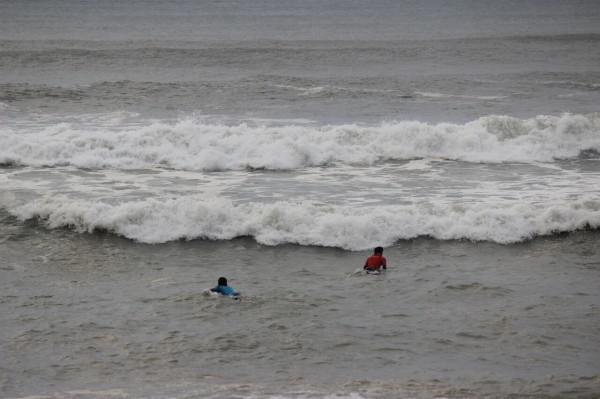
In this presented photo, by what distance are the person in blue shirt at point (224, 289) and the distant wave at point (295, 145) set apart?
8.45 m

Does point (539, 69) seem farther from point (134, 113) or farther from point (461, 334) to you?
point (461, 334)

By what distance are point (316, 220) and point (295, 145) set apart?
19.9ft

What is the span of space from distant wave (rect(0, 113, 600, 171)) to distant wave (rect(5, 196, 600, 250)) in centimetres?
447

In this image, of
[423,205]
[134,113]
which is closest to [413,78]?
[134,113]

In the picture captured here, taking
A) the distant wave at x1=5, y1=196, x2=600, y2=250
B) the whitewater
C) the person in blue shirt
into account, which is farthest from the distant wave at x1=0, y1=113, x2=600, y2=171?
the person in blue shirt

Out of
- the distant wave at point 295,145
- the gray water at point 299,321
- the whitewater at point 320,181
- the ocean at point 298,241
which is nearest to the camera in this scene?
the gray water at point 299,321

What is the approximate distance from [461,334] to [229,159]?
11.0 meters

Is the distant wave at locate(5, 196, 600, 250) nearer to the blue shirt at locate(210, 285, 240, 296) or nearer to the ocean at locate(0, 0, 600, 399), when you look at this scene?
the ocean at locate(0, 0, 600, 399)

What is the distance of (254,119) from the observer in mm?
27172

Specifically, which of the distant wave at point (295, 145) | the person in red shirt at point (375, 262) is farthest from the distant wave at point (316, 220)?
the distant wave at point (295, 145)

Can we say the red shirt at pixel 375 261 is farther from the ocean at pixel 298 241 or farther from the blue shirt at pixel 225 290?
the blue shirt at pixel 225 290

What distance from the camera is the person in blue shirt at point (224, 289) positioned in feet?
39.3

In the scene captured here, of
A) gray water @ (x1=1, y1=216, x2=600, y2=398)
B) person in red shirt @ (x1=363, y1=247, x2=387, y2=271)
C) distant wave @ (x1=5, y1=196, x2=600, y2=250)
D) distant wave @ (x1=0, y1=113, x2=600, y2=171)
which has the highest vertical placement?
distant wave @ (x1=0, y1=113, x2=600, y2=171)

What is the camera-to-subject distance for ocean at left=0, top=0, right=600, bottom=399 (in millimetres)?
9898
